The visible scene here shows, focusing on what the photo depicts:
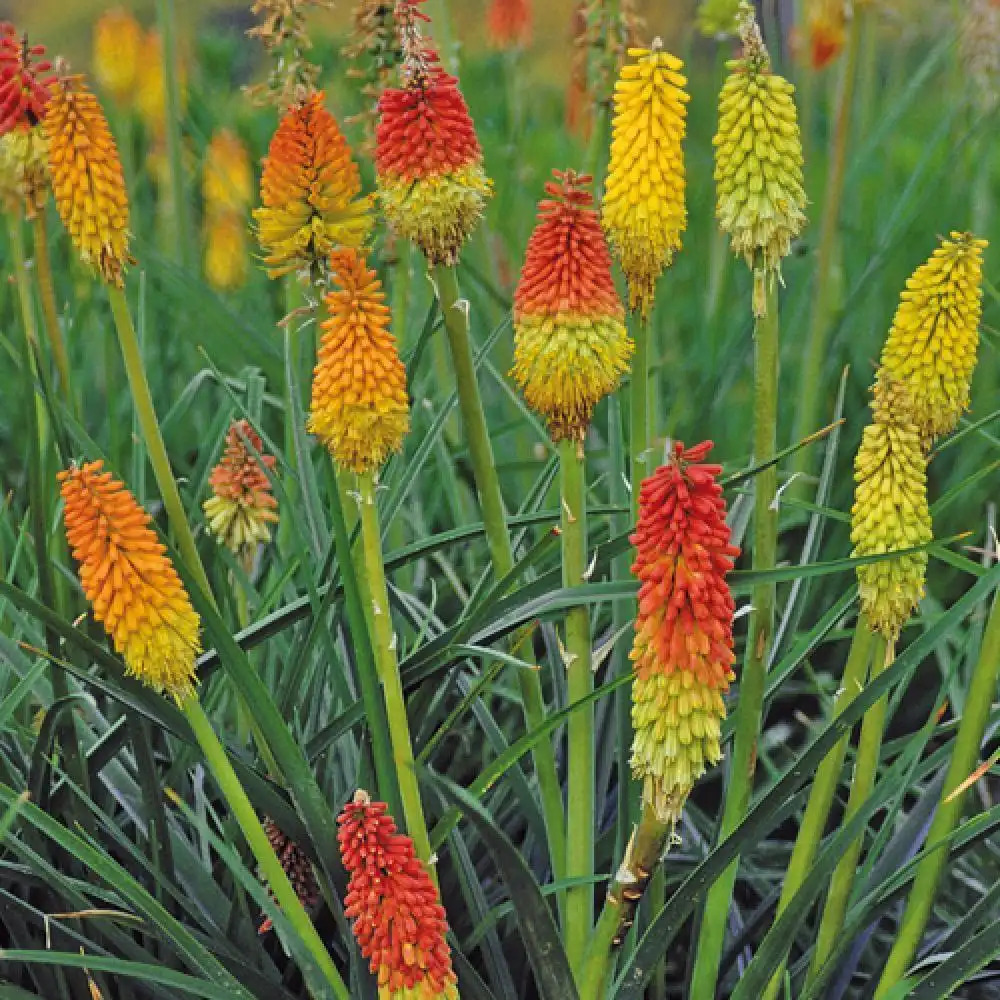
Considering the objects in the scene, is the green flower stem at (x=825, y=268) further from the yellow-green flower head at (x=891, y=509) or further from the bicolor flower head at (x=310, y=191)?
the bicolor flower head at (x=310, y=191)

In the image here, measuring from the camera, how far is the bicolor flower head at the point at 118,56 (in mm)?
4371

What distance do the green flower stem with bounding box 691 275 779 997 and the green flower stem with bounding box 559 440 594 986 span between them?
16cm

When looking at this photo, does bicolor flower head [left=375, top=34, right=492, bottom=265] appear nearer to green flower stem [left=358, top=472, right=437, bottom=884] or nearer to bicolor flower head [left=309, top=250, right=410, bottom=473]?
bicolor flower head [left=309, top=250, right=410, bottom=473]

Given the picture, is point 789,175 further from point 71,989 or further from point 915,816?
point 71,989

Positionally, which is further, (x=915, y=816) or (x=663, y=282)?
(x=663, y=282)

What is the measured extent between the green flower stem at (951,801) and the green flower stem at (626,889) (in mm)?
319

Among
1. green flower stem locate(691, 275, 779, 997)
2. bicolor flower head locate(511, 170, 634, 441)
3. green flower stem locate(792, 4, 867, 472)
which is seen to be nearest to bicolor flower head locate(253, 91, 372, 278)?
bicolor flower head locate(511, 170, 634, 441)

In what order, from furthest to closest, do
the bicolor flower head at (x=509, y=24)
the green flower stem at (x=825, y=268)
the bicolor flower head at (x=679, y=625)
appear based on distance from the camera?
1. the bicolor flower head at (x=509, y=24)
2. the green flower stem at (x=825, y=268)
3. the bicolor flower head at (x=679, y=625)

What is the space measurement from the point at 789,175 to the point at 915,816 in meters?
0.90

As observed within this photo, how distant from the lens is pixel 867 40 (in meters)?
3.60

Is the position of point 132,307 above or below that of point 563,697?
above

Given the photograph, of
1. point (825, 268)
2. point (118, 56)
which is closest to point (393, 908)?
point (825, 268)

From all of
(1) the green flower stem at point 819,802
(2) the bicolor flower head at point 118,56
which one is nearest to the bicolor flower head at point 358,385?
(1) the green flower stem at point 819,802

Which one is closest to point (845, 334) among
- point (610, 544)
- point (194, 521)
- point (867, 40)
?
point (867, 40)
